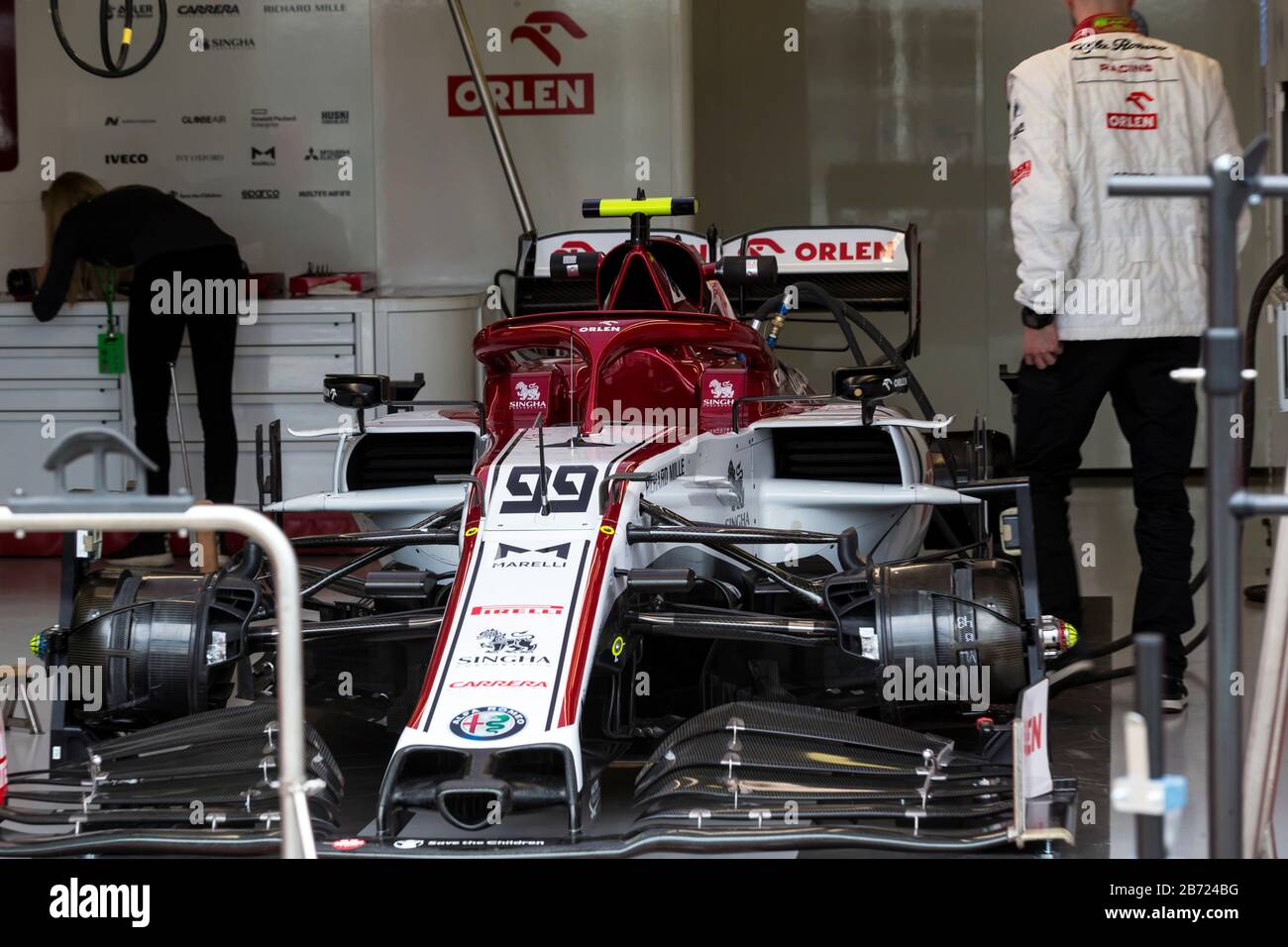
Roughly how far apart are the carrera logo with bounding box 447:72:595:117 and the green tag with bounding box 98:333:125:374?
6.72 feet

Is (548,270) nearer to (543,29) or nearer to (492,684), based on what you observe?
(543,29)

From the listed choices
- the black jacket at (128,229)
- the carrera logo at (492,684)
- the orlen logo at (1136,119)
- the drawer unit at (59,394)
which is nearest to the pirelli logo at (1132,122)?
the orlen logo at (1136,119)

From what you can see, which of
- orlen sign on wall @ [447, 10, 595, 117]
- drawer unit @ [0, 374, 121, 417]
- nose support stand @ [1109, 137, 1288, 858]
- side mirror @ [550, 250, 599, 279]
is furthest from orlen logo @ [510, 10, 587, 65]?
nose support stand @ [1109, 137, 1288, 858]

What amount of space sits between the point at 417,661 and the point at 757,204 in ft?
20.9

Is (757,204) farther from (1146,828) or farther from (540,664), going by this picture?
(1146,828)

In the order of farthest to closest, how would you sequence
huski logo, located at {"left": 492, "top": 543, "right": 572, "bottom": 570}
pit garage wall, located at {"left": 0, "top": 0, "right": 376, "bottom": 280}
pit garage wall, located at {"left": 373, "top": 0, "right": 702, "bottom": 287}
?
pit garage wall, located at {"left": 0, "top": 0, "right": 376, "bottom": 280}
pit garage wall, located at {"left": 373, "top": 0, "right": 702, "bottom": 287}
huski logo, located at {"left": 492, "top": 543, "right": 572, "bottom": 570}

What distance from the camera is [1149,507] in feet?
14.7

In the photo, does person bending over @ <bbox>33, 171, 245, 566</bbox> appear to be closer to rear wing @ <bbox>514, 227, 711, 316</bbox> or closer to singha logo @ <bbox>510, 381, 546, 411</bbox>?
rear wing @ <bbox>514, 227, 711, 316</bbox>

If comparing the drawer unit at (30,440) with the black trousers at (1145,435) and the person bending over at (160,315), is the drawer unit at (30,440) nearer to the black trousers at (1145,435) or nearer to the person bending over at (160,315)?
the person bending over at (160,315)

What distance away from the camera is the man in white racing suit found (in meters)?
4.37

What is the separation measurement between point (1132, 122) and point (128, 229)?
4539mm

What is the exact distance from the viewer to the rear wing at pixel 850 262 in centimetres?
638

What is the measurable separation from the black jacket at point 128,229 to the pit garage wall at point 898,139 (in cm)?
363

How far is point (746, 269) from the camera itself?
5273 mm
